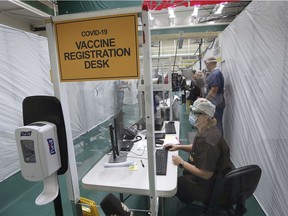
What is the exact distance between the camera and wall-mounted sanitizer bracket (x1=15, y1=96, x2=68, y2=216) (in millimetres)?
891

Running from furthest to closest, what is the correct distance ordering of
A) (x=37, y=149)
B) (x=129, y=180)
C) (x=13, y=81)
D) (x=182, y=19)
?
(x=182, y=19), (x=13, y=81), (x=129, y=180), (x=37, y=149)

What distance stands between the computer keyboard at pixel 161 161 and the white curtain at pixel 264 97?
961mm

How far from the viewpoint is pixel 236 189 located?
4.19 feet

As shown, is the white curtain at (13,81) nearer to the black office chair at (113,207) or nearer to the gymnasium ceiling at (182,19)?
the gymnasium ceiling at (182,19)

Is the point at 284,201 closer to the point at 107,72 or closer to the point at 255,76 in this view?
the point at 255,76

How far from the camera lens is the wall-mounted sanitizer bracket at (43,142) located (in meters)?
0.89

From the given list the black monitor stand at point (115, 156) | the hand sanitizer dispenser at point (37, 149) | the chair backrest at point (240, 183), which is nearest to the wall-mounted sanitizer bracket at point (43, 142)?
the hand sanitizer dispenser at point (37, 149)

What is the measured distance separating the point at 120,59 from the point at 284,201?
5.68 ft

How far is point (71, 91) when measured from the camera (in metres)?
4.04

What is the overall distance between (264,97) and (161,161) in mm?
1191

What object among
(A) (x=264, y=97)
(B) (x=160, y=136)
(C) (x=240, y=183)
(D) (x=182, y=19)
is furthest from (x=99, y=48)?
(D) (x=182, y=19)

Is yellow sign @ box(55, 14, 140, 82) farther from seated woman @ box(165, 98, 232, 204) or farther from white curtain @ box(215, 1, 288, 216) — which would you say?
white curtain @ box(215, 1, 288, 216)

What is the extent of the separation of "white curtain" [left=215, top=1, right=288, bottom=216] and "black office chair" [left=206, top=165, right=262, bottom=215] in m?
0.50

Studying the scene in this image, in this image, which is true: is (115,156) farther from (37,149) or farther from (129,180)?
(37,149)
